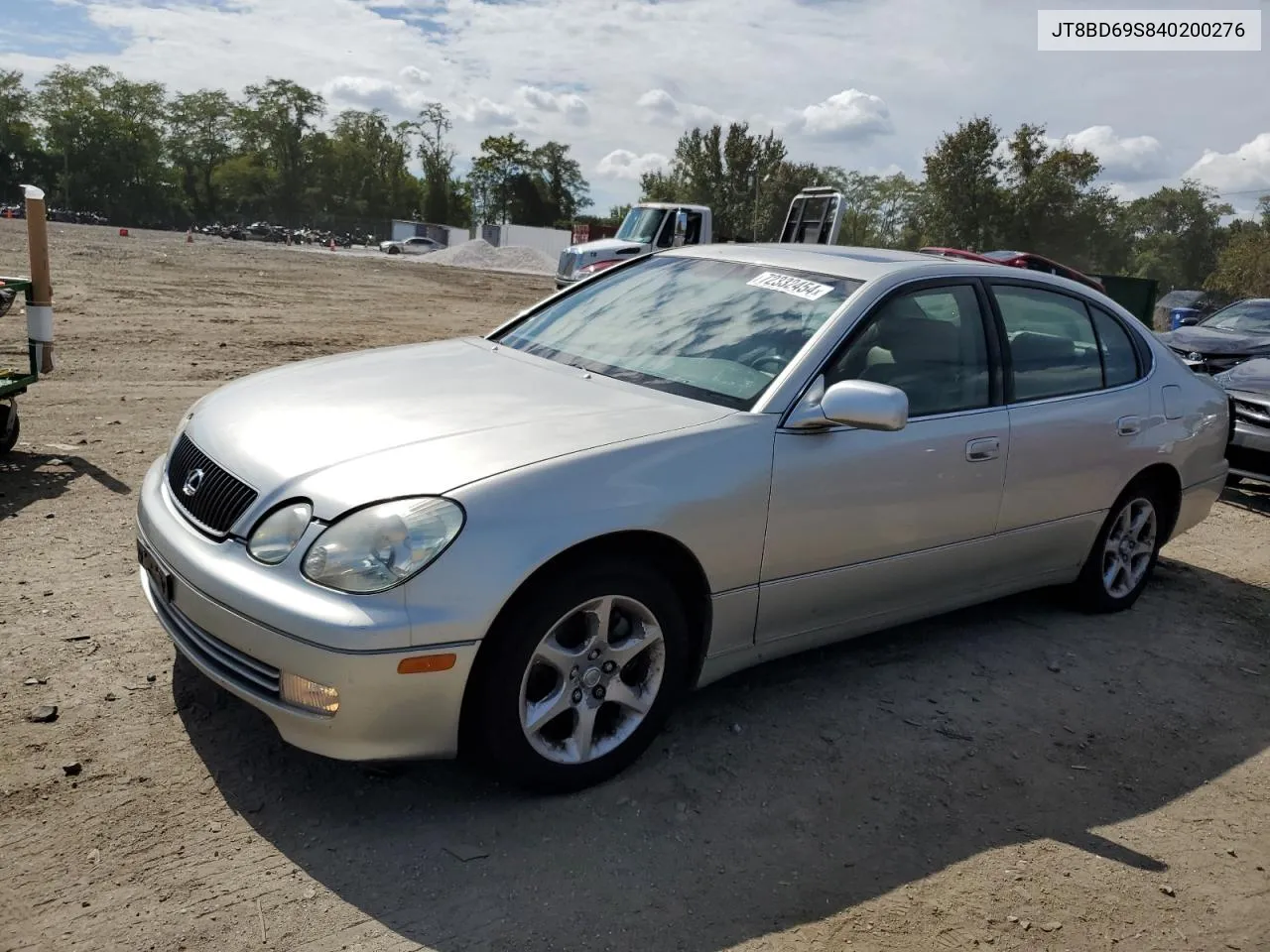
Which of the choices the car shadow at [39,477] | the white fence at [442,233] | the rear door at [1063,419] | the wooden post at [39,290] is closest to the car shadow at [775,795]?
the rear door at [1063,419]

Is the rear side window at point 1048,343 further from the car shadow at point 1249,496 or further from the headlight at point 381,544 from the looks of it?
the car shadow at point 1249,496

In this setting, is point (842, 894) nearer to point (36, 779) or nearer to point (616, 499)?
point (616, 499)

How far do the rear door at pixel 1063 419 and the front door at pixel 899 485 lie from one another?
147mm

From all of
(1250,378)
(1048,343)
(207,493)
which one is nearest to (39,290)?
(207,493)

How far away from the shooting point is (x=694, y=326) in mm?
4031

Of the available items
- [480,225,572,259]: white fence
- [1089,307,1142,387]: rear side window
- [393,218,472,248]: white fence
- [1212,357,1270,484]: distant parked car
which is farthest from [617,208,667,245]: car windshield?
[393,218,472,248]: white fence

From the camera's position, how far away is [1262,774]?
3.81 m

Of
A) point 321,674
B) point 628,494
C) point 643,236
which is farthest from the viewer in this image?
point 643,236

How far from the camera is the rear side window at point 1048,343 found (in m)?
4.46

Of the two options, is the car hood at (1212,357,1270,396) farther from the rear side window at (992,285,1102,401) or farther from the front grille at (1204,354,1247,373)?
the rear side window at (992,285,1102,401)

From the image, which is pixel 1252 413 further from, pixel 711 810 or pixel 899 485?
pixel 711 810

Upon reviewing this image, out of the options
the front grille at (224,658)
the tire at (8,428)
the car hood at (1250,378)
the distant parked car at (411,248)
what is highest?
the car hood at (1250,378)

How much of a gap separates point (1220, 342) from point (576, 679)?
1031 centimetres

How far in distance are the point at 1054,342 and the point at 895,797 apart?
2.32 metres
